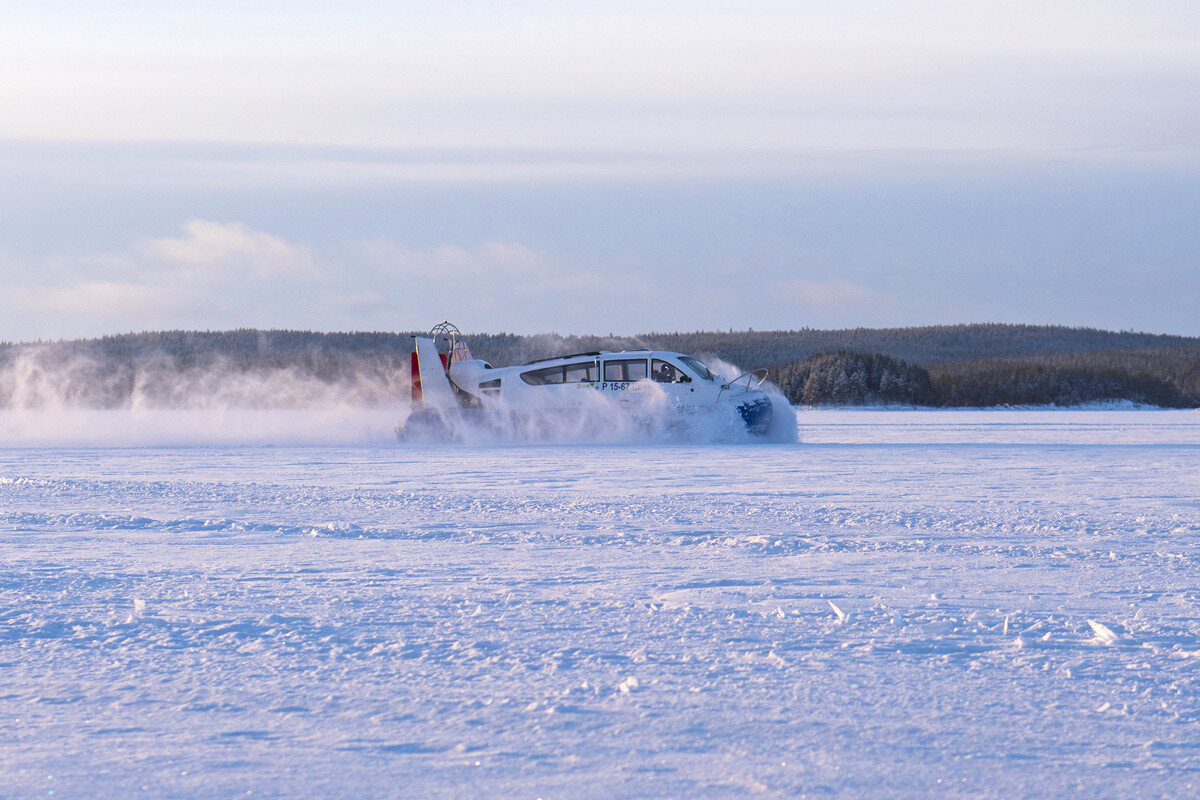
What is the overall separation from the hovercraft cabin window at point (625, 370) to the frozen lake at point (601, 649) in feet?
27.9

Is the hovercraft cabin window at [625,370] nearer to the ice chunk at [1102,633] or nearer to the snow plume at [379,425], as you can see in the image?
the snow plume at [379,425]

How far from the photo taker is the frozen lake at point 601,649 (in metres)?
2.65

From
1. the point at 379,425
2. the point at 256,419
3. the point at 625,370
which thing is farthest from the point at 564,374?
the point at 256,419

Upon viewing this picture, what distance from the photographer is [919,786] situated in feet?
8.30

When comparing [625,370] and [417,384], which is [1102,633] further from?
[417,384]

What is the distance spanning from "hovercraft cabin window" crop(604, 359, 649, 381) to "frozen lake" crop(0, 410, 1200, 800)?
27.9 ft

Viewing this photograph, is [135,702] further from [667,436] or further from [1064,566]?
[667,436]

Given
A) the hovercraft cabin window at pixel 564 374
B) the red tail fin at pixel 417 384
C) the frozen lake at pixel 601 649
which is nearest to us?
the frozen lake at pixel 601 649

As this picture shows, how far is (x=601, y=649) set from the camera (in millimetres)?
3861

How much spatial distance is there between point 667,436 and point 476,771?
14.8 m

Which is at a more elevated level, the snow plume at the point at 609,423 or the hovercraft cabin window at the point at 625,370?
the hovercraft cabin window at the point at 625,370

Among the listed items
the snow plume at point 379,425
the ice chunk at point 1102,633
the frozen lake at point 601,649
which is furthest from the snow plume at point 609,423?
the ice chunk at point 1102,633

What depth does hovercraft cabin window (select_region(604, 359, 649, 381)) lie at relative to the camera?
17328mm

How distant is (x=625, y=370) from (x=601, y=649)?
→ 44.5 ft
